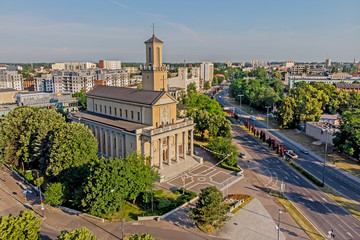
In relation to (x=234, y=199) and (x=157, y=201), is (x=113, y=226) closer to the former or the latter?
(x=157, y=201)

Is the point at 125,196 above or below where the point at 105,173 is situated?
below

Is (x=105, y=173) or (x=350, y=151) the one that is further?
(x=350, y=151)

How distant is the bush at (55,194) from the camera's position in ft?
141

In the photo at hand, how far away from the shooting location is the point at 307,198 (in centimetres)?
4919

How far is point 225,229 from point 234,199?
8.97 metres

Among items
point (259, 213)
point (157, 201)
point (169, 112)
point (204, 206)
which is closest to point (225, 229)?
point (204, 206)

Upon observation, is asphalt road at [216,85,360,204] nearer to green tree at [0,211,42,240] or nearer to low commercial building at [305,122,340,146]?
low commercial building at [305,122,340,146]

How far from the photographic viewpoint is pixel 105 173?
134 feet

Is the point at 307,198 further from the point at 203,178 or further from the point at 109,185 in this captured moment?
the point at 109,185

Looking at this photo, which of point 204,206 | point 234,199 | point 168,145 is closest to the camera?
point 204,206

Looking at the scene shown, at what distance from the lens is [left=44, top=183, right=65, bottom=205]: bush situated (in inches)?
1692

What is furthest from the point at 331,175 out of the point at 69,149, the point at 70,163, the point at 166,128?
the point at 69,149

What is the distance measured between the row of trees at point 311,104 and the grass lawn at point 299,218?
188 ft

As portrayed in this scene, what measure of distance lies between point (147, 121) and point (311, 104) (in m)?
69.2
